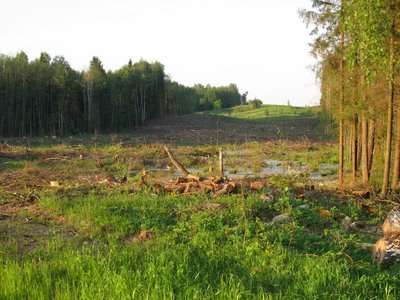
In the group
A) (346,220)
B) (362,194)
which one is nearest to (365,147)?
(362,194)

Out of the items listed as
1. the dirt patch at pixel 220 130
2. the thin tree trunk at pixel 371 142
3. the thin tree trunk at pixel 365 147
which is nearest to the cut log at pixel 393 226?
the thin tree trunk at pixel 365 147

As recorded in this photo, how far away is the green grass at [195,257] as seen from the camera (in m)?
5.66

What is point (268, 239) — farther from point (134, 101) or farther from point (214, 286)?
point (134, 101)

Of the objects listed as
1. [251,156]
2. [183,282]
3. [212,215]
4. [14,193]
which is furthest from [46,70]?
[183,282]

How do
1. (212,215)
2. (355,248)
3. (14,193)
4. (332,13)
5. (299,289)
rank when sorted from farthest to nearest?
(332,13), (14,193), (212,215), (355,248), (299,289)

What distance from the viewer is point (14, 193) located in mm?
14734

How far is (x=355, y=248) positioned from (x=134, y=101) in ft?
197

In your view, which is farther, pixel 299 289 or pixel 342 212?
pixel 342 212

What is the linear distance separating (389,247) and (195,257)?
3.53 m

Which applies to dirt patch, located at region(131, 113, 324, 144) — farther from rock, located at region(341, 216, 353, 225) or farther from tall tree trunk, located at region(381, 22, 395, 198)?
rock, located at region(341, 216, 353, 225)

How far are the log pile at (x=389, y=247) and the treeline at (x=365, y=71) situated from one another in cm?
597

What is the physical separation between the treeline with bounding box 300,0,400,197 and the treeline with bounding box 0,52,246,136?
38387 mm

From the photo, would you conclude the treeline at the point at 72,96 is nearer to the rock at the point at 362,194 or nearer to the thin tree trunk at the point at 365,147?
the thin tree trunk at the point at 365,147

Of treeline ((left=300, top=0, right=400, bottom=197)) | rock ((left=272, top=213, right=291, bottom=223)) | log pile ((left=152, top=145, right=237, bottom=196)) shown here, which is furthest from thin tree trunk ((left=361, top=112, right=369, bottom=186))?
rock ((left=272, top=213, right=291, bottom=223))
